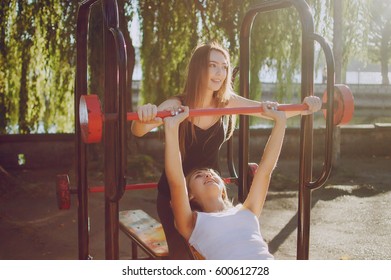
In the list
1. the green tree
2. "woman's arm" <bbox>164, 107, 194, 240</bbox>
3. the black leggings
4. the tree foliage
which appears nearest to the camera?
"woman's arm" <bbox>164, 107, 194, 240</bbox>

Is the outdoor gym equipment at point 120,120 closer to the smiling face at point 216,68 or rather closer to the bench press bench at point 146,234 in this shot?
the bench press bench at point 146,234

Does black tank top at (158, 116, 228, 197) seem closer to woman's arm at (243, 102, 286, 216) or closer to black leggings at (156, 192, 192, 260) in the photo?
black leggings at (156, 192, 192, 260)

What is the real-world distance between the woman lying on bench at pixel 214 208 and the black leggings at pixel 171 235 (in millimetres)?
128

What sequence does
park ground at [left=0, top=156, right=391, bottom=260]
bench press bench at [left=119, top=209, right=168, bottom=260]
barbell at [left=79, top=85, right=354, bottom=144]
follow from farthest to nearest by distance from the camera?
park ground at [left=0, top=156, right=391, bottom=260]
bench press bench at [left=119, top=209, right=168, bottom=260]
barbell at [left=79, top=85, right=354, bottom=144]

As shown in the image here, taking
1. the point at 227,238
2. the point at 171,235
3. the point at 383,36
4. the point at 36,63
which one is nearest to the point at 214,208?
the point at 227,238

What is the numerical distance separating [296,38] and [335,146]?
4.92ft

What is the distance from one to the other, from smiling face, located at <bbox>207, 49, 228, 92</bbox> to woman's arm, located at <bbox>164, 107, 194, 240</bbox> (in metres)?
0.43

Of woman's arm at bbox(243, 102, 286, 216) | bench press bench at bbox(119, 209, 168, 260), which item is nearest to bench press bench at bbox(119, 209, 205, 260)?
bench press bench at bbox(119, 209, 168, 260)

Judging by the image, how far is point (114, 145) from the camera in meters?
2.36

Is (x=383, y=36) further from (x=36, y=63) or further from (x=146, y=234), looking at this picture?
(x=146, y=234)

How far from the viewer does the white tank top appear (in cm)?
237

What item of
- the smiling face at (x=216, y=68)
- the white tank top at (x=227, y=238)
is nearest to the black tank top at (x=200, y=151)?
the smiling face at (x=216, y=68)

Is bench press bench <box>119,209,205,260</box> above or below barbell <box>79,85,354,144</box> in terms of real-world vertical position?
below

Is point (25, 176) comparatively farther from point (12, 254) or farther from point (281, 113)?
point (281, 113)
